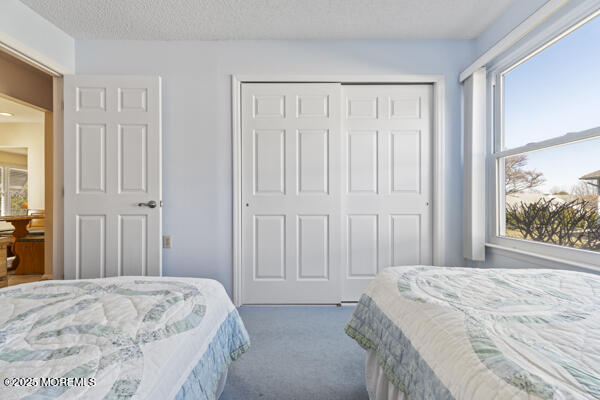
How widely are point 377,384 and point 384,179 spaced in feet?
5.98

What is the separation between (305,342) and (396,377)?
3.68ft

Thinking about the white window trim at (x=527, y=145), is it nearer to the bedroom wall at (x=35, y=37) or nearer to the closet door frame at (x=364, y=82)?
the closet door frame at (x=364, y=82)

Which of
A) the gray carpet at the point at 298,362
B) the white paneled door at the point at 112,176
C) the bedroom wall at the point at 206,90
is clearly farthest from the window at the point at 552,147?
the white paneled door at the point at 112,176

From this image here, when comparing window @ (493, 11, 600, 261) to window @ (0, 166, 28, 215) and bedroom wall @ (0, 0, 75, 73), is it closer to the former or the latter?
bedroom wall @ (0, 0, 75, 73)

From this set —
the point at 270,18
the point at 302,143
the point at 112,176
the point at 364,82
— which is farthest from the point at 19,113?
the point at 364,82

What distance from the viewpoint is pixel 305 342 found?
Result: 1.92 m

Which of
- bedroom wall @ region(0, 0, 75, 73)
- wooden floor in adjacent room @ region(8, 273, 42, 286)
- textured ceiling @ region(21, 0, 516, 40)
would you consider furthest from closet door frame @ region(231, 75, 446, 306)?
wooden floor in adjacent room @ region(8, 273, 42, 286)

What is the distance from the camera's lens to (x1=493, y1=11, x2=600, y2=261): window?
1.66 metres

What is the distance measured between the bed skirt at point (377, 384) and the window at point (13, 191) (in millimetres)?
6753

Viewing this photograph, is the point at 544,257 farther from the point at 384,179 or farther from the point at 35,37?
the point at 35,37

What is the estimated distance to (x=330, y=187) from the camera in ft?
8.59

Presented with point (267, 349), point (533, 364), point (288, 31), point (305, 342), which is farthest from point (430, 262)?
point (288, 31)

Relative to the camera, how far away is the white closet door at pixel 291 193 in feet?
8.56

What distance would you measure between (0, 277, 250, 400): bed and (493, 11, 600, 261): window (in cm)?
211
